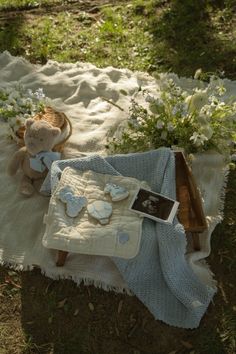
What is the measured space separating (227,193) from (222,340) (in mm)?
954

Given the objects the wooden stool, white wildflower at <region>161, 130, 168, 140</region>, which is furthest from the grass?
white wildflower at <region>161, 130, 168, 140</region>

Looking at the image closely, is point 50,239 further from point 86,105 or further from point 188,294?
point 86,105

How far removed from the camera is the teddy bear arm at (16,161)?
10.1 feet

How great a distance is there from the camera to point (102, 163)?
106 inches

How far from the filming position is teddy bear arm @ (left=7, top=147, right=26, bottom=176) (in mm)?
3068

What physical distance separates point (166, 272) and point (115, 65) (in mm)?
1989

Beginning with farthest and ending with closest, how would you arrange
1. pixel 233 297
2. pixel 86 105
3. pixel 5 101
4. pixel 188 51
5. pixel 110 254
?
pixel 188 51 → pixel 86 105 → pixel 5 101 → pixel 233 297 → pixel 110 254

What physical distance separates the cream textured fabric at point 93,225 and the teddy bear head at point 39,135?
0.32m

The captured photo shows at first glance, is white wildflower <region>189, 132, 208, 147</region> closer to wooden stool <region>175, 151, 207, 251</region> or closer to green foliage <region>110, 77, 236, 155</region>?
green foliage <region>110, 77, 236, 155</region>

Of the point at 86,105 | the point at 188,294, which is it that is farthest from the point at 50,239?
the point at 86,105

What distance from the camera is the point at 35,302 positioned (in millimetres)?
2629

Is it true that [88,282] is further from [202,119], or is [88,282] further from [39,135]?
[202,119]

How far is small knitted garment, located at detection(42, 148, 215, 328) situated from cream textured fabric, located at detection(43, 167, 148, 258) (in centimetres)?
9

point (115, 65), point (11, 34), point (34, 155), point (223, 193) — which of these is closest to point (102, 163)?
point (34, 155)
